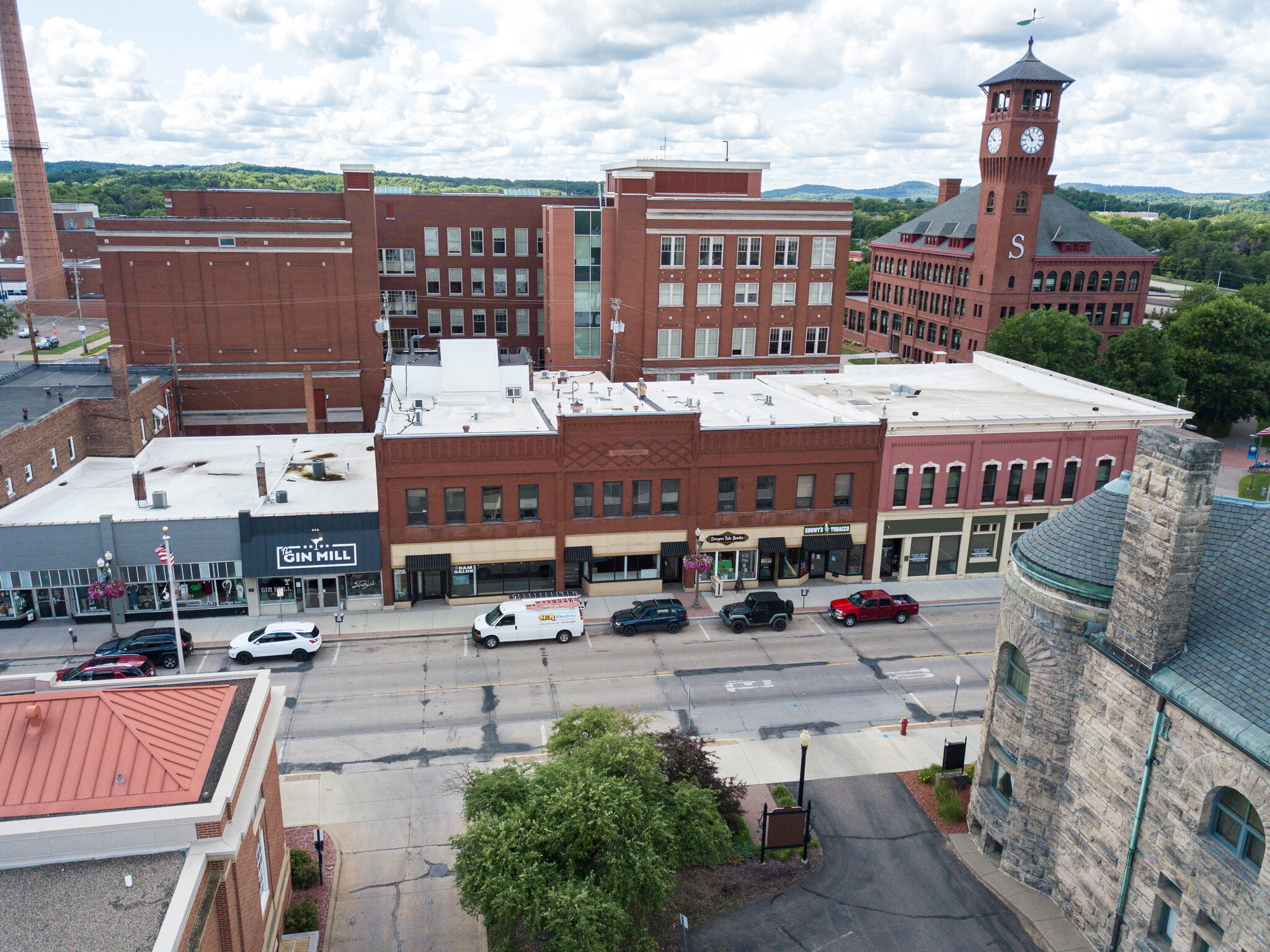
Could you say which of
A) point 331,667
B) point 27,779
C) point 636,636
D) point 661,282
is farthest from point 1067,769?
point 661,282

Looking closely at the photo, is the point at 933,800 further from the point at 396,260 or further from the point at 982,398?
the point at 396,260

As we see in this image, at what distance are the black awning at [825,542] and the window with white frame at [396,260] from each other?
50201 mm

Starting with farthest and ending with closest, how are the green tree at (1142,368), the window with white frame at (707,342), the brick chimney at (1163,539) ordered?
the green tree at (1142,368), the window with white frame at (707,342), the brick chimney at (1163,539)

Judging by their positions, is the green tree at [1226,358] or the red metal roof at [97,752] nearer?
the red metal roof at [97,752]

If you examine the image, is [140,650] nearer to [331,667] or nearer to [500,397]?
[331,667]

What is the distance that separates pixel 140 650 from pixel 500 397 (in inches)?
890

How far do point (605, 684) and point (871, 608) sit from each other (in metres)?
13.7

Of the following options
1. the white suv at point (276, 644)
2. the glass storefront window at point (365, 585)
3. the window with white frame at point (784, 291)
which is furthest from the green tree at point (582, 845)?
the window with white frame at point (784, 291)

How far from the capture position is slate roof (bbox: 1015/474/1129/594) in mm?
21891

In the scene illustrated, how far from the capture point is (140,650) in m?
35.4

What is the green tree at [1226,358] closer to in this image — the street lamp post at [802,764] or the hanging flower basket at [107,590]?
the street lamp post at [802,764]

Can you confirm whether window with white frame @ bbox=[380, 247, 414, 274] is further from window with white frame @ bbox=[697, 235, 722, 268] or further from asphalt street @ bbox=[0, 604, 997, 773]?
asphalt street @ bbox=[0, 604, 997, 773]

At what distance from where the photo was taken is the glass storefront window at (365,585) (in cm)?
4159

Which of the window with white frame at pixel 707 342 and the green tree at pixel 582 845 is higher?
the window with white frame at pixel 707 342
